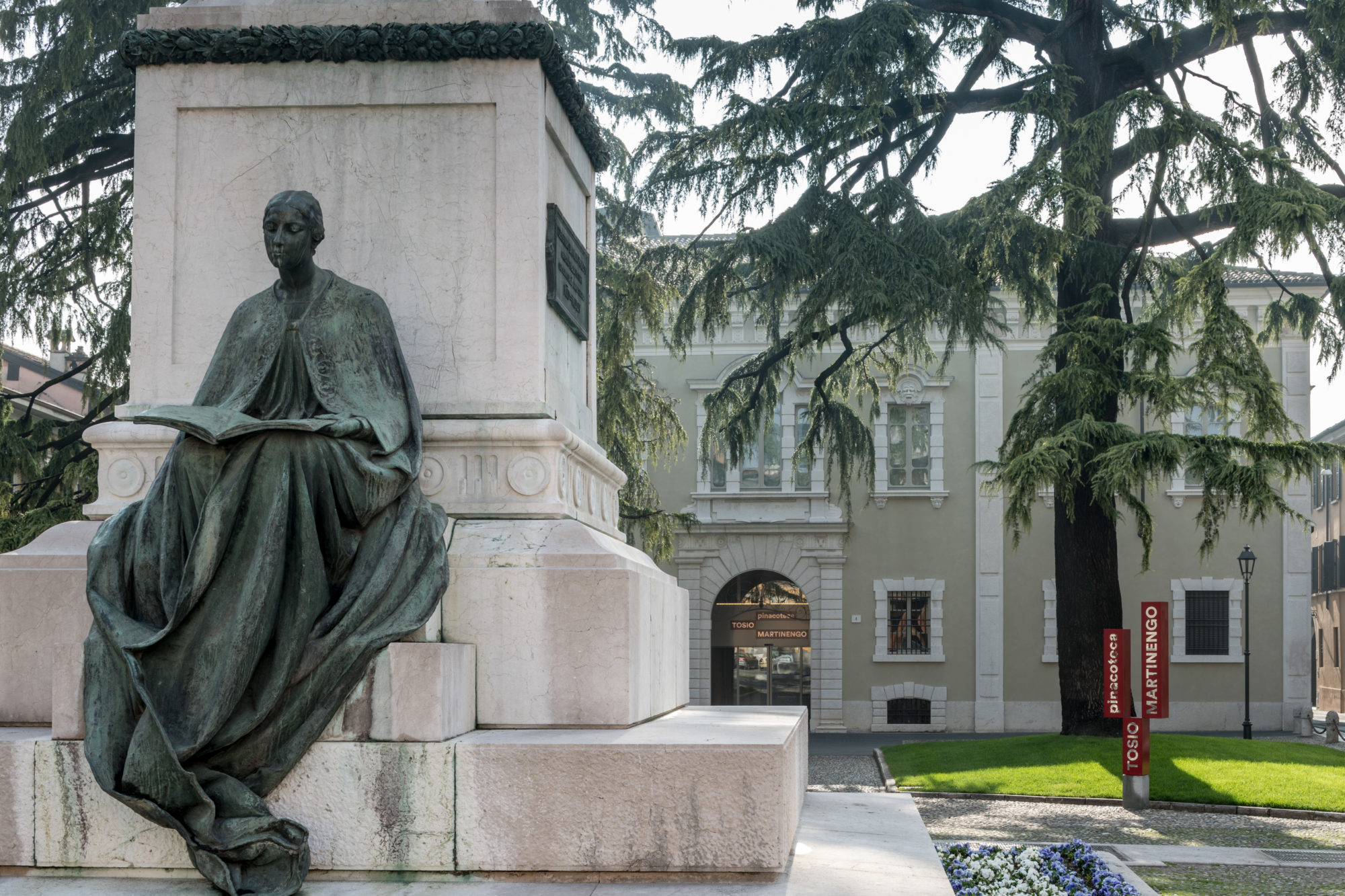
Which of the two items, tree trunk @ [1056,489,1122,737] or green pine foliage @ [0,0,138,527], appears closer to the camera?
green pine foliage @ [0,0,138,527]

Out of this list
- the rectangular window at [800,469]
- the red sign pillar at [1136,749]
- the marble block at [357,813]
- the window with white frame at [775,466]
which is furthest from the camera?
the window with white frame at [775,466]

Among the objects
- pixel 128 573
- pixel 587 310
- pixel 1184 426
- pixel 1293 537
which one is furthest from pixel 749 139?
pixel 1293 537

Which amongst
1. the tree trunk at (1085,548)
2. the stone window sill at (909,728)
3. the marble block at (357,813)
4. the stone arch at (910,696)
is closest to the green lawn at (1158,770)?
the tree trunk at (1085,548)

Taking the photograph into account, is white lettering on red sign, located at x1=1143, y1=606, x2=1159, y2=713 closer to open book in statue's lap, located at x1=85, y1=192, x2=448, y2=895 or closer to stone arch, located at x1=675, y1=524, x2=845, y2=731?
open book in statue's lap, located at x1=85, y1=192, x2=448, y2=895

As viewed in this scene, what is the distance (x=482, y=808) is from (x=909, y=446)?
1055 inches

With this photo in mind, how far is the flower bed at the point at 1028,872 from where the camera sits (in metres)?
5.66

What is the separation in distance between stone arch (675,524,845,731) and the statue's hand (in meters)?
25.3

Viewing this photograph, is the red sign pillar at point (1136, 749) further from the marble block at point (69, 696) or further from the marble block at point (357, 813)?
the marble block at point (69, 696)

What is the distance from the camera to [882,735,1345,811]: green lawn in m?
14.5

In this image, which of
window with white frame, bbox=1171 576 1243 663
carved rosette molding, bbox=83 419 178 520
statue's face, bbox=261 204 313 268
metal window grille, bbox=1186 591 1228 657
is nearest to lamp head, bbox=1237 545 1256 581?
window with white frame, bbox=1171 576 1243 663

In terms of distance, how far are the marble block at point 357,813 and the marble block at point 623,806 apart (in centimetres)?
→ 8

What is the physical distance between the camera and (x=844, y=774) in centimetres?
1909

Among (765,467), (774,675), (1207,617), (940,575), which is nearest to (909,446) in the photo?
(940,575)

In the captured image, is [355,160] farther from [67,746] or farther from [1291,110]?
[1291,110]
